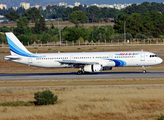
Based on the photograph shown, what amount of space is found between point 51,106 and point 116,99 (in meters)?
5.79

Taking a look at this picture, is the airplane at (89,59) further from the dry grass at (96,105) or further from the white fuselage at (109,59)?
the dry grass at (96,105)

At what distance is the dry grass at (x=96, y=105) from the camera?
19.0 m

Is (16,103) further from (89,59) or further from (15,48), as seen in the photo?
(15,48)

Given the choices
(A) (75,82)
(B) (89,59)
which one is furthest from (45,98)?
(B) (89,59)

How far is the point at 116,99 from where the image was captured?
2420cm

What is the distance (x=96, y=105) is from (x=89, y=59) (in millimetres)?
21899

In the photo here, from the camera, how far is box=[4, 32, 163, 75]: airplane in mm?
42781

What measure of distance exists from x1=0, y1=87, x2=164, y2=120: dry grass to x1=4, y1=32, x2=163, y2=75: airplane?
1300 cm

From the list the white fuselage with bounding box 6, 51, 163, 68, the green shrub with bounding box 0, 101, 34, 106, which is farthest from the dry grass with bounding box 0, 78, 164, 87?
the green shrub with bounding box 0, 101, 34, 106

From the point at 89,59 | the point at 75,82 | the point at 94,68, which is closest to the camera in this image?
the point at 75,82

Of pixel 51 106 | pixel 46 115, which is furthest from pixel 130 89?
pixel 46 115

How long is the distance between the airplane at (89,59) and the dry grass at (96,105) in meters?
13.0

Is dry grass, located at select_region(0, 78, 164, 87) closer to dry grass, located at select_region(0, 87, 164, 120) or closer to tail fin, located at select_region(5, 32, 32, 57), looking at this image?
dry grass, located at select_region(0, 87, 164, 120)

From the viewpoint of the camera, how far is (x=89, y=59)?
43.5 meters
